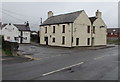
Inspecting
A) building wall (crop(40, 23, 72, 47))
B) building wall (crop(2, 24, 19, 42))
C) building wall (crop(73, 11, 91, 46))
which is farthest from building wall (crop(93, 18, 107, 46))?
building wall (crop(2, 24, 19, 42))

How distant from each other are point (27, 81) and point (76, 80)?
229 cm

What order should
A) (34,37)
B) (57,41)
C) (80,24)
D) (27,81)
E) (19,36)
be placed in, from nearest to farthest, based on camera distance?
(27,81), (80,24), (57,41), (19,36), (34,37)

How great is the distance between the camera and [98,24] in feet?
145

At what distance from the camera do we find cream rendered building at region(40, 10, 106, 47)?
3728 cm

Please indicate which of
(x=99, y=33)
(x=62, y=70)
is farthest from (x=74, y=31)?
(x=62, y=70)

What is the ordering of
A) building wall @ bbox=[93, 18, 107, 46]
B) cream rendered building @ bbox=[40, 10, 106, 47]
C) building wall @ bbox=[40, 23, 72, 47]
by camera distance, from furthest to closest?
building wall @ bbox=[93, 18, 107, 46] < building wall @ bbox=[40, 23, 72, 47] < cream rendered building @ bbox=[40, 10, 106, 47]

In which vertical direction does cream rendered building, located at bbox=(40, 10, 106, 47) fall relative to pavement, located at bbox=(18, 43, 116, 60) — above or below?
above

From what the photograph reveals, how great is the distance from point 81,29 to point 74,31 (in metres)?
2.40

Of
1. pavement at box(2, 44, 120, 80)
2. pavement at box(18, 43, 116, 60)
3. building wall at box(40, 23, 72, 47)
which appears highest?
building wall at box(40, 23, 72, 47)

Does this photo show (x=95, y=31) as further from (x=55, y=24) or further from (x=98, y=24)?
(x=55, y=24)

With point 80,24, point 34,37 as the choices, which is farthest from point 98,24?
point 34,37

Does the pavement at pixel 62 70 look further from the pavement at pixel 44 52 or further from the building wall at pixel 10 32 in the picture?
the building wall at pixel 10 32

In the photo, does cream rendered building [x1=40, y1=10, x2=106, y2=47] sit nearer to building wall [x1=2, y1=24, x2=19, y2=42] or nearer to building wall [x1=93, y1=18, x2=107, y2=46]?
building wall [x1=93, y1=18, x2=107, y2=46]

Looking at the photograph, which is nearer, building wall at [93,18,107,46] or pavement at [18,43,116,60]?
pavement at [18,43,116,60]
